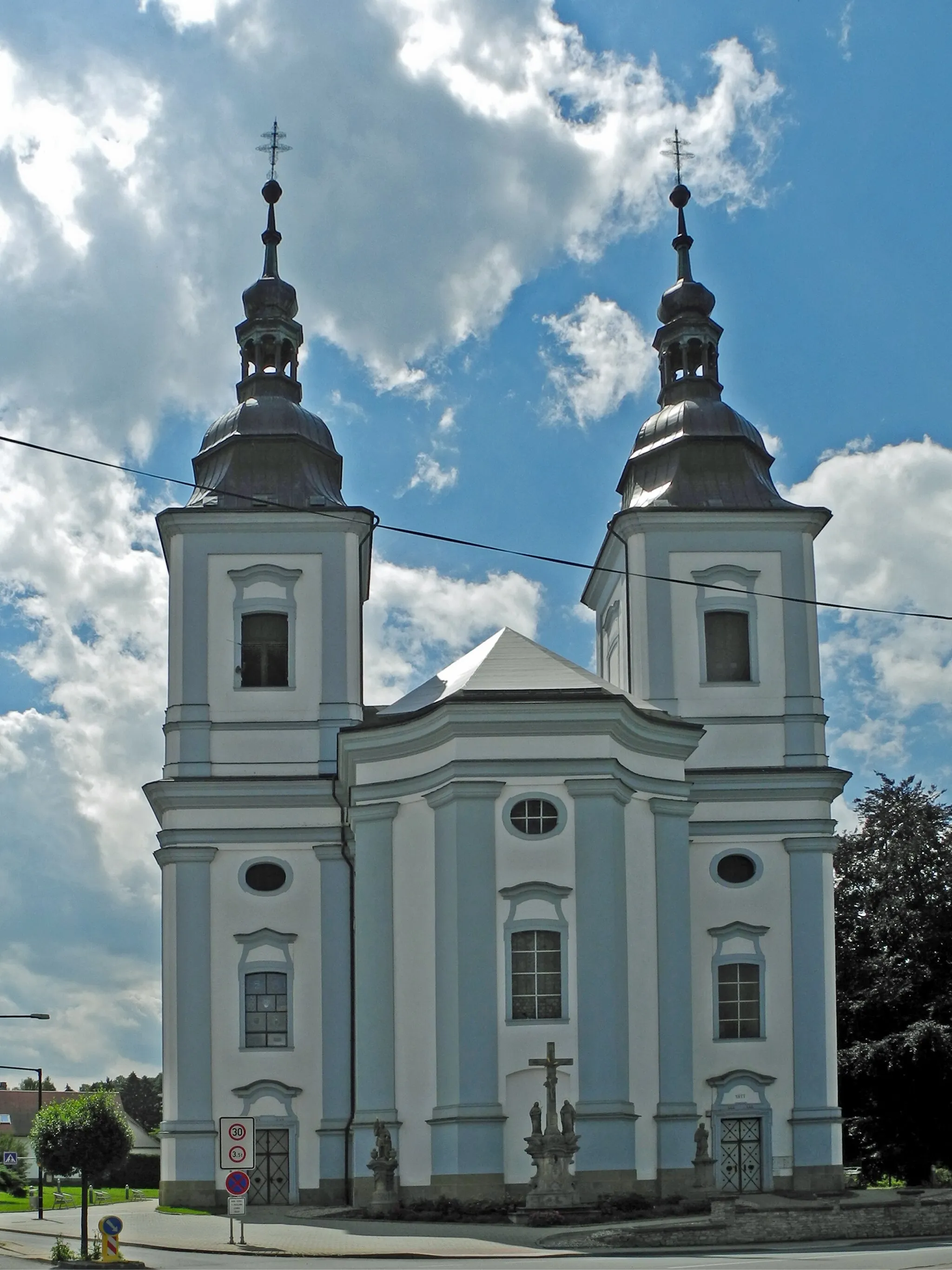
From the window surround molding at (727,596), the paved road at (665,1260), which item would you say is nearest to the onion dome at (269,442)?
the window surround molding at (727,596)

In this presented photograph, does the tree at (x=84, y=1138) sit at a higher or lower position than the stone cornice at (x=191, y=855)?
lower

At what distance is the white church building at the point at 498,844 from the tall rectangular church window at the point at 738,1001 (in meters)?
0.06

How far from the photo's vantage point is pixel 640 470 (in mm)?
38000

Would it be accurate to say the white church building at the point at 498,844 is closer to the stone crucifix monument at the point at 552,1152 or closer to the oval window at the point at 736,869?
the oval window at the point at 736,869

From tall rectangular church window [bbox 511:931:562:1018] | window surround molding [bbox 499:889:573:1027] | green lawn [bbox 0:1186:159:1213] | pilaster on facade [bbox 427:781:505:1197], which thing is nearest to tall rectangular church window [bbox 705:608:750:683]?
pilaster on facade [bbox 427:781:505:1197]

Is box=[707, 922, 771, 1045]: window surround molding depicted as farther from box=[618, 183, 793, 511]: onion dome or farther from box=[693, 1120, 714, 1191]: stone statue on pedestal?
box=[618, 183, 793, 511]: onion dome

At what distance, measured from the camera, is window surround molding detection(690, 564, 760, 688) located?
35.8m

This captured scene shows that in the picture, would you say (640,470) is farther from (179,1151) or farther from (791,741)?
(179,1151)

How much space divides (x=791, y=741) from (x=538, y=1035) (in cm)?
951

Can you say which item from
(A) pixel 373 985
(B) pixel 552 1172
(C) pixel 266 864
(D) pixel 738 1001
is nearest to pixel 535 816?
(A) pixel 373 985

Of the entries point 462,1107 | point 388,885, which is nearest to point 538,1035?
point 462,1107

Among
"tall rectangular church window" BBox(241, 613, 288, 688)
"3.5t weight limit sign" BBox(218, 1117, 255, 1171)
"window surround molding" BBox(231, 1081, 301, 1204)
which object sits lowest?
"window surround molding" BBox(231, 1081, 301, 1204)

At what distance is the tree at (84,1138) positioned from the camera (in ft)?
78.2

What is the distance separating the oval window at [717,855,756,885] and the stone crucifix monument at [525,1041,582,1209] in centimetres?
803
